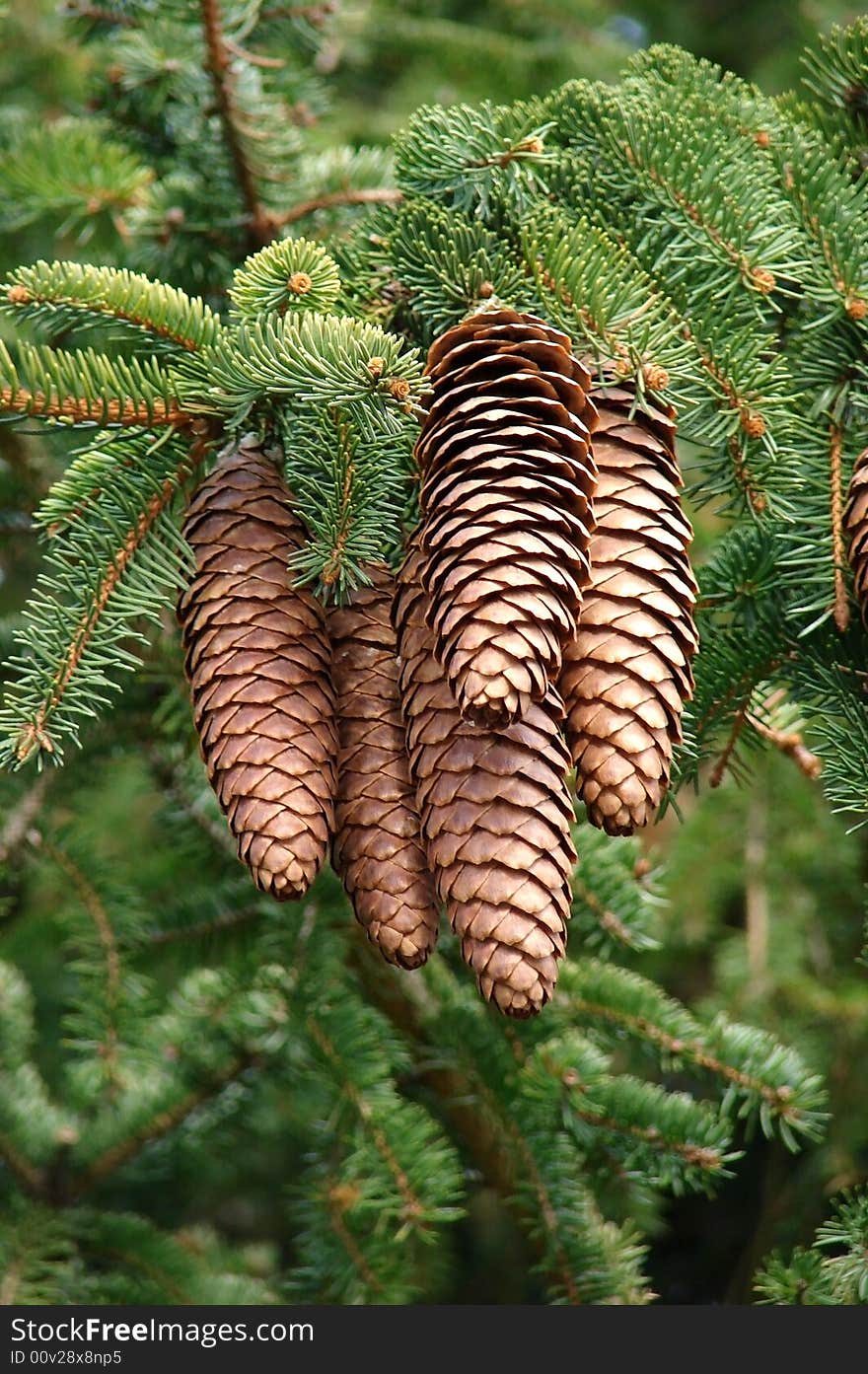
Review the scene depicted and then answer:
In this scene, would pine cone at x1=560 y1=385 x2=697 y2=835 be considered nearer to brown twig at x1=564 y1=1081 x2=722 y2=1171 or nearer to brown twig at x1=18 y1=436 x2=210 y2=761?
brown twig at x1=18 y1=436 x2=210 y2=761

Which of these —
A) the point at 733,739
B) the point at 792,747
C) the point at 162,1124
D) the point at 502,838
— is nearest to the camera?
the point at 502,838

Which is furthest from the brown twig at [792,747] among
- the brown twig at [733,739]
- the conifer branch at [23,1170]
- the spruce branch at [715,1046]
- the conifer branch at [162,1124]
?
the conifer branch at [23,1170]

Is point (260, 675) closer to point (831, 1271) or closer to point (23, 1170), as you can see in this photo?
point (831, 1271)

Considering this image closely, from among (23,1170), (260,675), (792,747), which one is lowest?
(23,1170)

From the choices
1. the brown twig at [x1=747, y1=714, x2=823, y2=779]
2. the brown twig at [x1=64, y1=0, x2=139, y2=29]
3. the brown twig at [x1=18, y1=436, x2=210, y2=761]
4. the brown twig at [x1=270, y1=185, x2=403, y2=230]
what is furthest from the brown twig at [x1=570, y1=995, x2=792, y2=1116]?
the brown twig at [x1=64, y1=0, x2=139, y2=29]

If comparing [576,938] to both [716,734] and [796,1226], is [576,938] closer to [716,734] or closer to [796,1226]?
[716,734]

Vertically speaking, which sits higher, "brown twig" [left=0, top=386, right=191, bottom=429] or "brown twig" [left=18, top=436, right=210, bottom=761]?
"brown twig" [left=0, top=386, right=191, bottom=429]

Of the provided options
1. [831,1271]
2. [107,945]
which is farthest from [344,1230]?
[831,1271]
